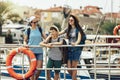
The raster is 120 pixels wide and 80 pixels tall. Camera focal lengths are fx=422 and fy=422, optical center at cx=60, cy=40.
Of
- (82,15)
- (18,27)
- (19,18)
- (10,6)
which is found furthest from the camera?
(82,15)

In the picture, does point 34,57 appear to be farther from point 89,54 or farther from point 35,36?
point 89,54

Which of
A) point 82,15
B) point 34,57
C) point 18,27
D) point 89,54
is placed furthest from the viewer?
point 82,15

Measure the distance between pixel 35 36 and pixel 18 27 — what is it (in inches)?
2192

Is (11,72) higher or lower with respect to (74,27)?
lower

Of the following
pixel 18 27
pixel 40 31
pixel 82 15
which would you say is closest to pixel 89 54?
pixel 40 31

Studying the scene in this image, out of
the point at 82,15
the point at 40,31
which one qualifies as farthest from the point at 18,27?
the point at 40,31

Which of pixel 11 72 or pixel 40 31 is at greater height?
pixel 40 31

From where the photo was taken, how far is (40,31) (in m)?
8.39

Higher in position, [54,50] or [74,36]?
[74,36]

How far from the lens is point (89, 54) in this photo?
1311 cm

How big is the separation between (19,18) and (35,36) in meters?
60.5

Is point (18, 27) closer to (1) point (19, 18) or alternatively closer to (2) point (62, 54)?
(1) point (19, 18)

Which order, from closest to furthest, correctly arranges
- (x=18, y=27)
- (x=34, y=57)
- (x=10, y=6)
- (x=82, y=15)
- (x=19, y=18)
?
1. (x=34, y=57)
2. (x=10, y=6)
3. (x=18, y=27)
4. (x=19, y=18)
5. (x=82, y=15)

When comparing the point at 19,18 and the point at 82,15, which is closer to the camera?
the point at 19,18
